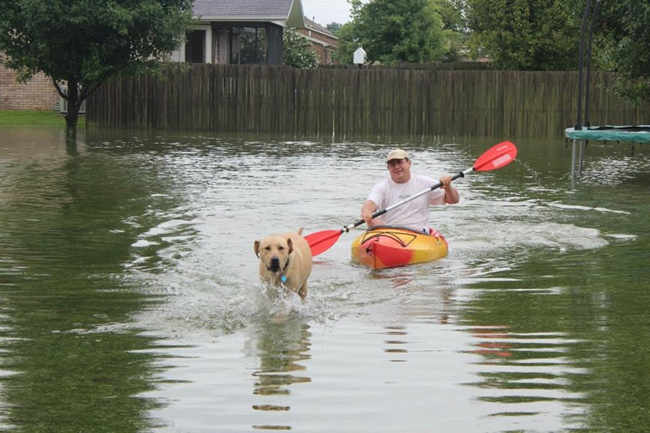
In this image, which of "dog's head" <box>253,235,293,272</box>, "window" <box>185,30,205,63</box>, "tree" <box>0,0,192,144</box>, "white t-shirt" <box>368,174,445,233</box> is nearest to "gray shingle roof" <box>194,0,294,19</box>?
"window" <box>185,30,205,63</box>

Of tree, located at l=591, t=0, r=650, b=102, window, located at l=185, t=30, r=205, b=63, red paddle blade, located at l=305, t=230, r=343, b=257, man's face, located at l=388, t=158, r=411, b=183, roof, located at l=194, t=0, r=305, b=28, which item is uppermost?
roof, located at l=194, t=0, r=305, b=28

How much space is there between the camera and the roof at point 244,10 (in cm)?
4478

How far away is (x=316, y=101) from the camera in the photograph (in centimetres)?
3959

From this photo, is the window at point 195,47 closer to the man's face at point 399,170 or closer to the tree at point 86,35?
the tree at point 86,35

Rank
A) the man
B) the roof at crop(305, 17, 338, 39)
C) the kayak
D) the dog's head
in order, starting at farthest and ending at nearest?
1. the roof at crop(305, 17, 338, 39)
2. the man
3. the kayak
4. the dog's head

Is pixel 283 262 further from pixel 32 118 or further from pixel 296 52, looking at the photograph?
pixel 296 52

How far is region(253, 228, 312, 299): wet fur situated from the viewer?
830 cm

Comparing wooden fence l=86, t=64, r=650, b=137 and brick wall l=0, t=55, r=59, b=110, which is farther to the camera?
brick wall l=0, t=55, r=59, b=110

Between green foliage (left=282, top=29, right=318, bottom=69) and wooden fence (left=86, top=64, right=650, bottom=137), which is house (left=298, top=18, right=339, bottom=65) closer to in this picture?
green foliage (left=282, top=29, right=318, bottom=69)

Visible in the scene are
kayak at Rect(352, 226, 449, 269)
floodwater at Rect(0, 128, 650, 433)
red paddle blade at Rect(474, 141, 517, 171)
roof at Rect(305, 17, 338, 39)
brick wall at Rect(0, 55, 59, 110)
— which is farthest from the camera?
roof at Rect(305, 17, 338, 39)

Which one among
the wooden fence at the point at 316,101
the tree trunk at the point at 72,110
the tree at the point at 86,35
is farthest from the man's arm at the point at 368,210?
the wooden fence at the point at 316,101

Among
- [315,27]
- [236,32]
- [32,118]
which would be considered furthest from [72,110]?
[315,27]

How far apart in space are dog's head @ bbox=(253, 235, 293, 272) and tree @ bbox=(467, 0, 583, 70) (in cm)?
3723

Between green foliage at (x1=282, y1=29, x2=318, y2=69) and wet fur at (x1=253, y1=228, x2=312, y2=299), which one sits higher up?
green foliage at (x1=282, y1=29, x2=318, y2=69)
